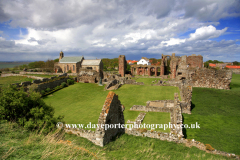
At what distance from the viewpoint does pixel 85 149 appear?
6.20 meters

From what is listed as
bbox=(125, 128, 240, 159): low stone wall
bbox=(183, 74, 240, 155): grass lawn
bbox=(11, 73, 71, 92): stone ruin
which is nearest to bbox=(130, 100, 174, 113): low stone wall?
bbox=(183, 74, 240, 155): grass lawn

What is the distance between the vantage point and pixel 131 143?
7.94m

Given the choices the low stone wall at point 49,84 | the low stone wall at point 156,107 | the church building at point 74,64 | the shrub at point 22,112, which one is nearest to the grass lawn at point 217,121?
the low stone wall at point 156,107

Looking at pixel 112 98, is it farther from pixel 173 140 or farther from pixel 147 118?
pixel 147 118

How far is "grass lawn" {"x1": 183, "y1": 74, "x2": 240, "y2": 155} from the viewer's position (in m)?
8.63

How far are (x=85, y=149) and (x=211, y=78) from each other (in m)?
25.1

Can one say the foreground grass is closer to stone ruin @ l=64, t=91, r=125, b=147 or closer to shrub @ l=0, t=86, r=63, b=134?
stone ruin @ l=64, t=91, r=125, b=147

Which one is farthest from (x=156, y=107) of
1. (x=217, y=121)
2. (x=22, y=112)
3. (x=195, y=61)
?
(x=195, y=61)

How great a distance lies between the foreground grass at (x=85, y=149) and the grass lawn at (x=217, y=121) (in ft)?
7.91

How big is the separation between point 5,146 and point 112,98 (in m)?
5.20

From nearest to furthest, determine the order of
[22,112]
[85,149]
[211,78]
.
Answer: [85,149] < [22,112] < [211,78]

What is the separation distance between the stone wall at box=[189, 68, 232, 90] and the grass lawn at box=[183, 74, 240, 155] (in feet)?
19.1

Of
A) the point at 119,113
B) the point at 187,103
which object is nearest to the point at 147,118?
the point at 187,103

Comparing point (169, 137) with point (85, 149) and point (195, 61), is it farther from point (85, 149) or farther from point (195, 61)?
point (195, 61)
